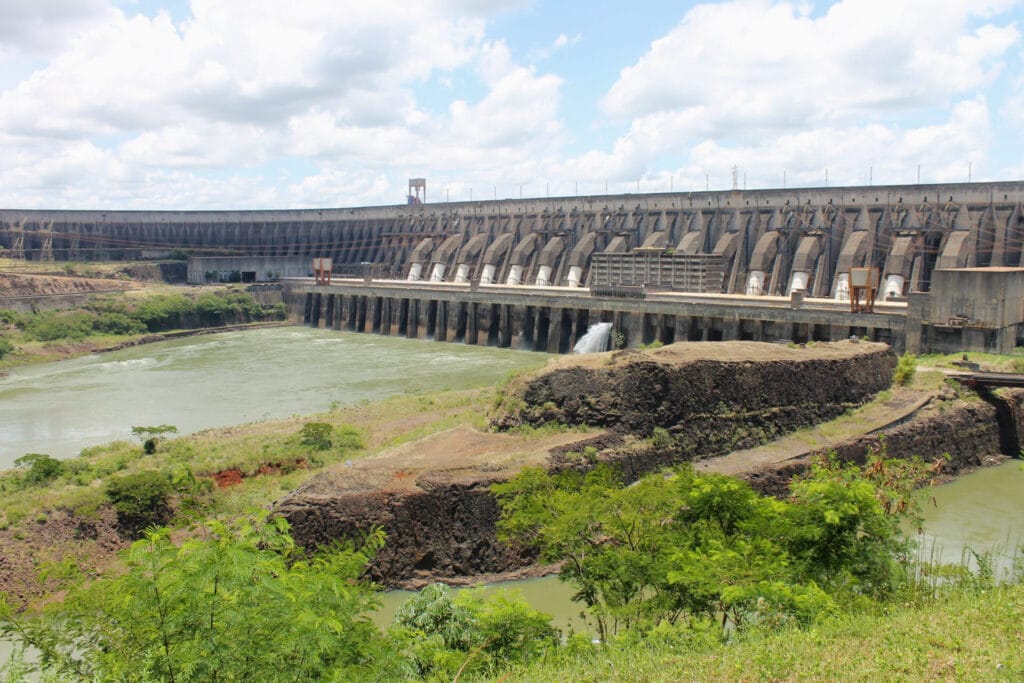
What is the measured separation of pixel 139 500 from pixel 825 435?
1885 cm

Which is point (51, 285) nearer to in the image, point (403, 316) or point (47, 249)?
point (47, 249)

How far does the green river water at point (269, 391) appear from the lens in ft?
71.7

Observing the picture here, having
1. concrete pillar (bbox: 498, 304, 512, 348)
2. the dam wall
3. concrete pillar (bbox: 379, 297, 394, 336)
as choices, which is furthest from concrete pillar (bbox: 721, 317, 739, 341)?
concrete pillar (bbox: 379, 297, 394, 336)

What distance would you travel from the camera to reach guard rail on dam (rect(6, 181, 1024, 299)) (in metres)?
48.2

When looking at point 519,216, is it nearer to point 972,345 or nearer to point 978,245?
point 978,245

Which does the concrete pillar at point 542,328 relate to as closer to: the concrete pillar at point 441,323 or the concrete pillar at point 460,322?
the concrete pillar at point 460,322

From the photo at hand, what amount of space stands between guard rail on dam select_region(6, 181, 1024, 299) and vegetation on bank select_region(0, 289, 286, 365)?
16.6 metres

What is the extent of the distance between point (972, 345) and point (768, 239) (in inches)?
835

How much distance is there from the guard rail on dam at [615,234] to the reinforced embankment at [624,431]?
11309 millimetres

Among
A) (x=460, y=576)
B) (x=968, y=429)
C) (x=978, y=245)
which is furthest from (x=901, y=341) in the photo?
(x=460, y=576)

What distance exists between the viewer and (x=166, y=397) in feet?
132

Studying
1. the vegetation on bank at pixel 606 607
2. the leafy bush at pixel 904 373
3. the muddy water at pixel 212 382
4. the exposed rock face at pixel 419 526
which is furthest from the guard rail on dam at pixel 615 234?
the vegetation on bank at pixel 606 607

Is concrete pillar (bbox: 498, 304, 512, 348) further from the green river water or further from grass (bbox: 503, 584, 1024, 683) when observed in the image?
grass (bbox: 503, 584, 1024, 683)

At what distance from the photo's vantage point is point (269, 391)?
41438 millimetres
